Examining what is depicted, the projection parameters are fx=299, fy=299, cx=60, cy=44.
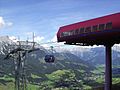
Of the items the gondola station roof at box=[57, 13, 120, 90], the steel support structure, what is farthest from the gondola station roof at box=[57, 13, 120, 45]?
the steel support structure

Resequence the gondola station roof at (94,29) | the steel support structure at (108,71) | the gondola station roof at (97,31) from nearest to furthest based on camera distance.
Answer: the gondola station roof at (94,29), the gondola station roof at (97,31), the steel support structure at (108,71)

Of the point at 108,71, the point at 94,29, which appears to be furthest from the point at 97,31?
the point at 108,71

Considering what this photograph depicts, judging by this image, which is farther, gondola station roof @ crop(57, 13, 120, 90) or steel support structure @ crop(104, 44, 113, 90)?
steel support structure @ crop(104, 44, 113, 90)

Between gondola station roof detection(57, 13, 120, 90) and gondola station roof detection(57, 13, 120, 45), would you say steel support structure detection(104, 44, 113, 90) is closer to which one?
gondola station roof detection(57, 13, 120, 90)

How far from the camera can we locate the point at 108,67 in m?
52.7

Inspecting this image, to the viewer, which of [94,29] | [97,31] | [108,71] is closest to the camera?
[97,31]

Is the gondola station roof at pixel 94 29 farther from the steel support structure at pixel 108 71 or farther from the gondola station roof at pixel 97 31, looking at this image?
the steel support structure at pixel 108 71

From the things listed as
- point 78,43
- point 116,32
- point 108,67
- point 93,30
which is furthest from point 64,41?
point 116,32

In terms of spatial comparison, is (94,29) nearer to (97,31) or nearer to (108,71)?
(97,31)

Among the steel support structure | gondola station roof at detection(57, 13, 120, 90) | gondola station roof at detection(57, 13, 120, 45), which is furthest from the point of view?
the steel support structure

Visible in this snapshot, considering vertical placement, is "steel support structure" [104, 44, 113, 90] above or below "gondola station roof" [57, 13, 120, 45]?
below

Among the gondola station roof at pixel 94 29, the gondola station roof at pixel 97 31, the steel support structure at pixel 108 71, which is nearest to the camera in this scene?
the gondola station roof at pixel 94 29

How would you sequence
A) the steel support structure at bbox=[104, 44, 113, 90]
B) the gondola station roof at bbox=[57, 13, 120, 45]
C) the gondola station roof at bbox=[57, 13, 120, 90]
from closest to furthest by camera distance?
1. the gondola station roof at bbox=[57, 13, 120, 45]
2. the gondola station roof at bbox=[57, 13, 120, 90]
3. the steel support structure at bbox=[104, 44, 113, 90]

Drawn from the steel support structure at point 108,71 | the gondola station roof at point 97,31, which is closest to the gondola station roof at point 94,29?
the gondola station roof at point 97,31
